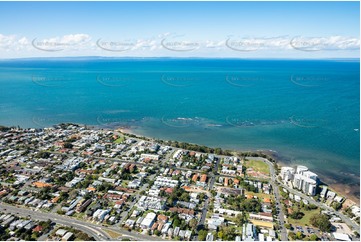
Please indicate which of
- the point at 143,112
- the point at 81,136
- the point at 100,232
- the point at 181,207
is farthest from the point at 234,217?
the point at 143,112

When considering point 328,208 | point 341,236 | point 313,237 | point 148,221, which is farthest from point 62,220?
point 328,208

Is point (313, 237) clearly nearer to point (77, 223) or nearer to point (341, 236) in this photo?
point (341, 236)

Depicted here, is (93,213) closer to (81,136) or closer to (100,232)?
(100,232)

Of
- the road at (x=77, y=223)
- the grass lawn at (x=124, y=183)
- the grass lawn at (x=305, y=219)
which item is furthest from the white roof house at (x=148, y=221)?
the grass lawn at (x=305, y=219)

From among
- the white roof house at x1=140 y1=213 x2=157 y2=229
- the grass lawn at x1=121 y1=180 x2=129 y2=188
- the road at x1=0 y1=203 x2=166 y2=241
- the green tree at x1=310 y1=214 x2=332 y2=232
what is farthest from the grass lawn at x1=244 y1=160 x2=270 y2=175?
the road at x1=0 y1=203 x2=166 y2=241

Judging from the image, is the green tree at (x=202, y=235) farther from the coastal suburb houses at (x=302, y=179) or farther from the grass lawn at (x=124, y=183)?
the coastal suburb houses at (x=302, y=179)

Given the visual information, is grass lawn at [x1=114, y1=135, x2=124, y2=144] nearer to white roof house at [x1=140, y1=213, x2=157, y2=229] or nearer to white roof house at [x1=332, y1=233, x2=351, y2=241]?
white roof house at [x1=140, y1=213, x2=157, y2=229]
